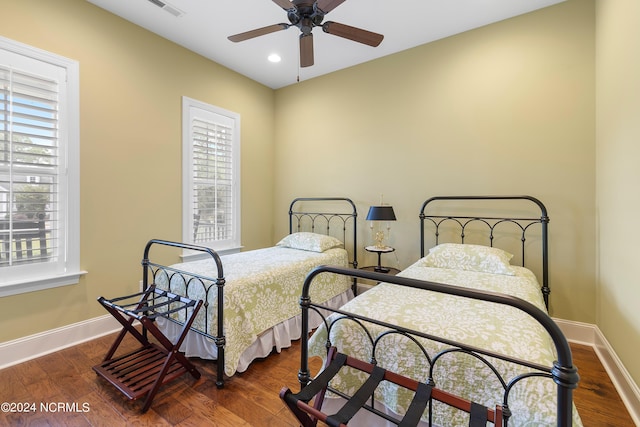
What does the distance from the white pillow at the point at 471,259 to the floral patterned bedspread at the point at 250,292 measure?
3.63 feet

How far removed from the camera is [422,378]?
1.26 m

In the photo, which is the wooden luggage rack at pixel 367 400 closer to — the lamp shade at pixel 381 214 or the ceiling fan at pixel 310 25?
the lamp shade at pixel 381 214

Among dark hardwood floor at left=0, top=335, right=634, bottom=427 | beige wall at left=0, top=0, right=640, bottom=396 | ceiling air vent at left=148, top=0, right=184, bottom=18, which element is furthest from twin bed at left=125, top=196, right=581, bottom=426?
ceiling air vent at left=148, top=0, right=184, bottom=18

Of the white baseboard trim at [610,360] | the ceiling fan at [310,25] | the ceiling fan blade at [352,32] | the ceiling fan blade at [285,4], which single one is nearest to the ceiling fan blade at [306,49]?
the ceiling fan at [310,25]

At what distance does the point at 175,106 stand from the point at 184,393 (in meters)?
2.80

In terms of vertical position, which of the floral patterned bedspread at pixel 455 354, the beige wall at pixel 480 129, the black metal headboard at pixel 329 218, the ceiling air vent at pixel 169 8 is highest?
the ceiling air vent at pixel 169 8

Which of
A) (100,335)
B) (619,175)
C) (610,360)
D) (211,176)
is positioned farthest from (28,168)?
(610,360)

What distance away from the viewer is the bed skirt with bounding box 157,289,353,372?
7.06 ft

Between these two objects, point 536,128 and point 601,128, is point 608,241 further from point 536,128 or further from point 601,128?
point 536,128

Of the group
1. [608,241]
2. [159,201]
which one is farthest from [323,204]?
[608,241]

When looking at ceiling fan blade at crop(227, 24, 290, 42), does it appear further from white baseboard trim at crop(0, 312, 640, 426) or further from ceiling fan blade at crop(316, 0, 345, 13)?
white baseboard trim at crop(0, 312, 640, 426)

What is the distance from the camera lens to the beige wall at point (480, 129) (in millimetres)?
2498

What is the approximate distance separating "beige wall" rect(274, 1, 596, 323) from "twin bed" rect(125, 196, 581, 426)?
22 cm

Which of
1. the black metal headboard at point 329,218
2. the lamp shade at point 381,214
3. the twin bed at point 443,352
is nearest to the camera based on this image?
the twin bed at point 443,352
